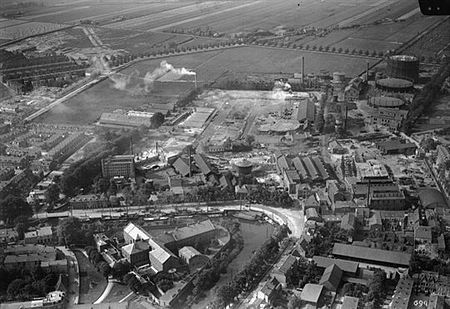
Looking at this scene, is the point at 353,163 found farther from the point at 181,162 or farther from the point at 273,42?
the point at 273,42

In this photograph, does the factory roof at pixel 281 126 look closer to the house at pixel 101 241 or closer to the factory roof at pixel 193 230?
the factory roof at pixel 193 230

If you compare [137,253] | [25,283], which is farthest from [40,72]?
[25,283]

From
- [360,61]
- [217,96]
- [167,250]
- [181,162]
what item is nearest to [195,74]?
[217,96]

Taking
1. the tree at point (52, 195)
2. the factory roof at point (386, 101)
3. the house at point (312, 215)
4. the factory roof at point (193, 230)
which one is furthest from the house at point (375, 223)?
the factory roof at point (386, 101)

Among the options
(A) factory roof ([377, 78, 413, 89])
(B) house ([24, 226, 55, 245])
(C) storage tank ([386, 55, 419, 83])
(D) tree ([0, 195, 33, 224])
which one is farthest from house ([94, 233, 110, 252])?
(C) storage tank ([386, 55, 419, 83])

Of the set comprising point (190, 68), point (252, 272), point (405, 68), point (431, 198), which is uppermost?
point (190, 68)

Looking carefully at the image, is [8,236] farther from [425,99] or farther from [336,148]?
[425,99]
